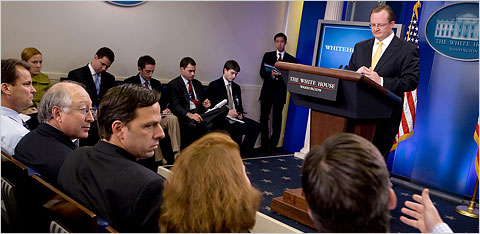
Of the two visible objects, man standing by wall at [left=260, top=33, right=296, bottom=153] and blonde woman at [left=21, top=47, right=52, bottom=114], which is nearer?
blonde woman at [left=21, top=47, right=52, bottom=114]

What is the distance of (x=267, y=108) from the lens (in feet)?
21.7

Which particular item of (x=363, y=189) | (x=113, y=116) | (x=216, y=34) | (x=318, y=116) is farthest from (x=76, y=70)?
(x=363, y=189)

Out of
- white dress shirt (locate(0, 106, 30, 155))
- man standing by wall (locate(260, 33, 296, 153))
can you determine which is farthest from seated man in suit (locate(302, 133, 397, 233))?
man standing by wall (locate(260, 33, 296, 153))

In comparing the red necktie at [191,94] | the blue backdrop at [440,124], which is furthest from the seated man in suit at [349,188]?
the red necktie at [191,94]

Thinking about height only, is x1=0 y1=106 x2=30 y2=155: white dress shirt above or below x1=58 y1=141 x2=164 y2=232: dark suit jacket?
below

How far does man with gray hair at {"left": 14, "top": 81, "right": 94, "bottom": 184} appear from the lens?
2072 mm

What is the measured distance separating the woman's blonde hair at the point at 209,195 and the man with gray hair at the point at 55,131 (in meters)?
1.06

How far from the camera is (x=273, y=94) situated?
6.50 m

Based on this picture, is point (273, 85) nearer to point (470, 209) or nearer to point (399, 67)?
point (470, 209)

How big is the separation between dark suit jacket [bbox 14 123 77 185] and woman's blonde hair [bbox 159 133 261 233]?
3.46 feet

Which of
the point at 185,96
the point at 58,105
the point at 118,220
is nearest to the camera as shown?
the point at 118,220

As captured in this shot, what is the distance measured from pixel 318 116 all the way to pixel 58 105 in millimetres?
1698

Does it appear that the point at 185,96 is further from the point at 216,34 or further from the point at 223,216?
the point at 223,216

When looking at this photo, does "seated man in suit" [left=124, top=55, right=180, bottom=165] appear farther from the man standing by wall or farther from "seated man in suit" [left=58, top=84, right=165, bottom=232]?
"seated man in suit" [left=58, top=84, right=165, bottom=232]
